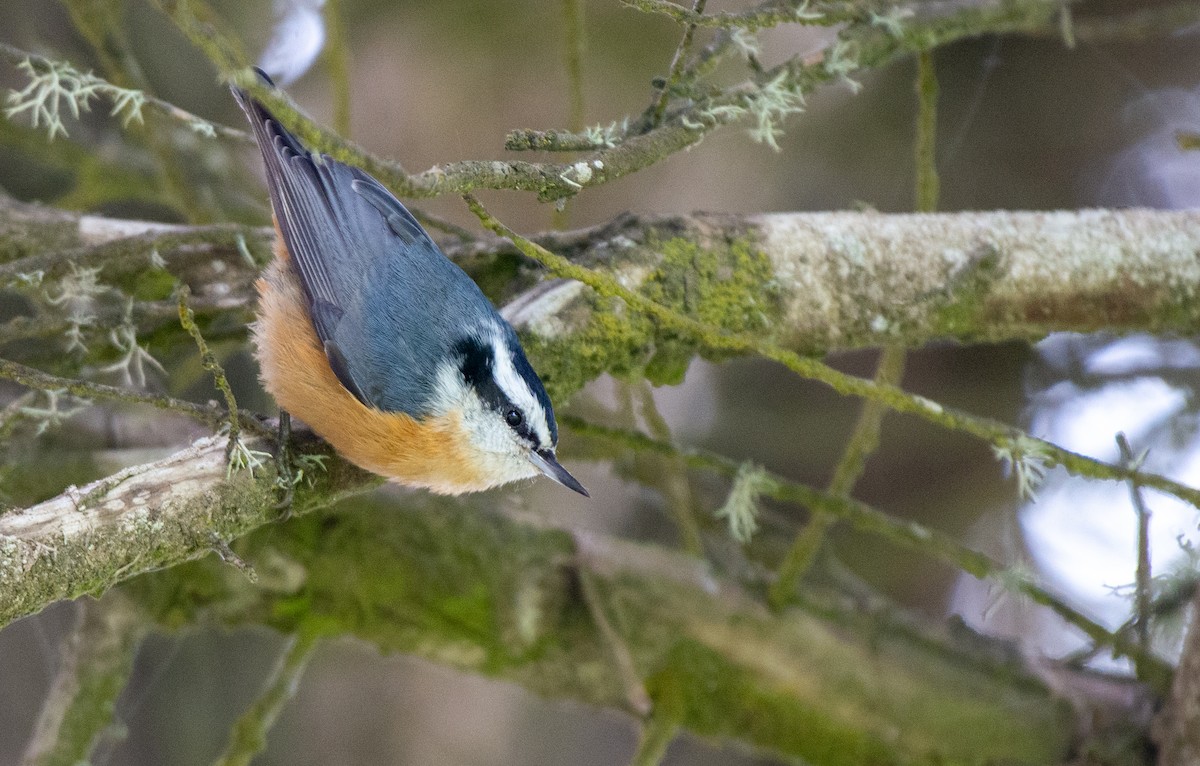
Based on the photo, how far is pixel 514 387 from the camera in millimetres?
2035

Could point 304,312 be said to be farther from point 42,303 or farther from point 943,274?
point 943,274

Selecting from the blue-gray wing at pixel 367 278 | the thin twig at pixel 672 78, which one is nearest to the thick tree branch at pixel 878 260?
the blue-gray wing at pixel 367 278

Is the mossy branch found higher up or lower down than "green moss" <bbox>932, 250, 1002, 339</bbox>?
lower down

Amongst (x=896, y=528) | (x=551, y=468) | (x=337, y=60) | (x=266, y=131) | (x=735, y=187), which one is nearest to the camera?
(x=551, y=468)

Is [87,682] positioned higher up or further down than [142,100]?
further down

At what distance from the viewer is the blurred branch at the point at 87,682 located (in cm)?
238

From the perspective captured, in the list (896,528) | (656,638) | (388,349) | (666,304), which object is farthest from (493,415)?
(896,528)

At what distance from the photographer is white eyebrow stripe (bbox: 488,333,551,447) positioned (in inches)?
78.9

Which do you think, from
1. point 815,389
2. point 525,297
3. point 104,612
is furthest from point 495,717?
point 525,297

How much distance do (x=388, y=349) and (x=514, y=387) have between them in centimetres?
30

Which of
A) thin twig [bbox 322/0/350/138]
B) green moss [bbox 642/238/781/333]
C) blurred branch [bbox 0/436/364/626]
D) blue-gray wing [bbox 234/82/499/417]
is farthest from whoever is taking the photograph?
thin twig [bbox 322/0/350/138]

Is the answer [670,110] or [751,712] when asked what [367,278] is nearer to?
[670,110]

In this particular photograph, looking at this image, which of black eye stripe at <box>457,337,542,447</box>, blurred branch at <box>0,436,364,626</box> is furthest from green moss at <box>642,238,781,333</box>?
blurred branch at <box>0,436,364,626</box>

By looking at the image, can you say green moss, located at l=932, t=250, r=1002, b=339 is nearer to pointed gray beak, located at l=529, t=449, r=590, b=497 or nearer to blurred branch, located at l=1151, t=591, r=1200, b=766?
blurred branch, located at l=1151, t=591, r=1200, b=766
